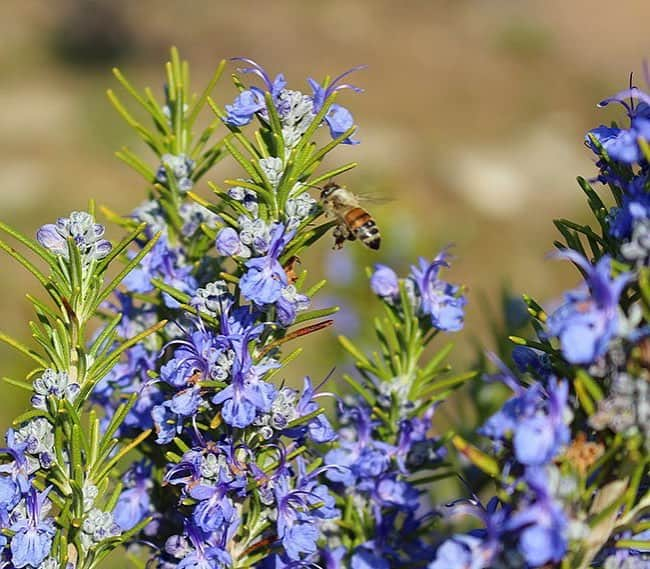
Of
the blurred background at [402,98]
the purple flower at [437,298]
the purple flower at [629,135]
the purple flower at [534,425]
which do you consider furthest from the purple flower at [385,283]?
the blurred background at [402,98]

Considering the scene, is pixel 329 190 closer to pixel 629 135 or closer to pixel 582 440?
pixel 629 135

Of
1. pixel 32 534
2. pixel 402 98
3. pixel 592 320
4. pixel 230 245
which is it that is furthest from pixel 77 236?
pixel 402 98

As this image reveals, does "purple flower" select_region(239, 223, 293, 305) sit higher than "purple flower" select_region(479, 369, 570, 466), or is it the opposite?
"purple flower" select_region(239, 223, 293, 305)

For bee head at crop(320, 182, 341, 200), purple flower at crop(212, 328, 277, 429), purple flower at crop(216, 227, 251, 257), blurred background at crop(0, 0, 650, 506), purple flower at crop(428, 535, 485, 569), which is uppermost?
blurred background at crop(0, 0, 650, 506)

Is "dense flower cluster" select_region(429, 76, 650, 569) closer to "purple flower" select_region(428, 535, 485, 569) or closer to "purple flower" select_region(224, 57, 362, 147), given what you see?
"purple flower" select_region(428, 535, 485, 569)

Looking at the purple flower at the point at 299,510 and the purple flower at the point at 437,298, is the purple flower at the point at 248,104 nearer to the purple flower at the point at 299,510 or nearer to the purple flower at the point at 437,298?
the purple flower at the point at 437,298

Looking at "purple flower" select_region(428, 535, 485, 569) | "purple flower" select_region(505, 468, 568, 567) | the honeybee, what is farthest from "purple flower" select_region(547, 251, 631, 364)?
the honeybee

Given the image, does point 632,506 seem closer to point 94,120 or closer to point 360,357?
point 360,357
